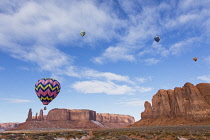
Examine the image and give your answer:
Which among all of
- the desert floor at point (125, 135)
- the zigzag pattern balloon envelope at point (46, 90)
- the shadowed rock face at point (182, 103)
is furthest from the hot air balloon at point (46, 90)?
the shadowed rock face at point (182, 103)

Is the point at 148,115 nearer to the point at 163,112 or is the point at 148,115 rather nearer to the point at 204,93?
the point at 163,112

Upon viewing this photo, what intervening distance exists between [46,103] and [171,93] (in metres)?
99.5

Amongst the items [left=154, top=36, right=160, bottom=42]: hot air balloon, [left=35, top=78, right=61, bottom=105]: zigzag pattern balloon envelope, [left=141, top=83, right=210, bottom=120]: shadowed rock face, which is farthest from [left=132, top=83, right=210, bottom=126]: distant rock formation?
[left=35, top=78, right=61, bottom=105]: zigzag pattern balloon envelope

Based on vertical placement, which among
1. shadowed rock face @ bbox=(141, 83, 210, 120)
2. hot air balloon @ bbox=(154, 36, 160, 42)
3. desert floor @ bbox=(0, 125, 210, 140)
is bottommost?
desert floor @ bbox=(0, 125, 210, 140)

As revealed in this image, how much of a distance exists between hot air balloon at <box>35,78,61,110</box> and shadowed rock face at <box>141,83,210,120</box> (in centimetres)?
7777

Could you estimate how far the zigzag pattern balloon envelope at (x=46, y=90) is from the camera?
144ft

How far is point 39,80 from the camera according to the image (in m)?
46.0

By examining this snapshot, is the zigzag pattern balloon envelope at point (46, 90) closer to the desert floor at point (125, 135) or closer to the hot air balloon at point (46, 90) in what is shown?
the hot air balloon at point (46, 90)

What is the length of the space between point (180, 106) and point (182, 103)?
88.2 inches

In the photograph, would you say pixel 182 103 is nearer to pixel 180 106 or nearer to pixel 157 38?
pixel 180 106

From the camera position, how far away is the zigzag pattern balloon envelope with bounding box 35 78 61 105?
43.7 meters

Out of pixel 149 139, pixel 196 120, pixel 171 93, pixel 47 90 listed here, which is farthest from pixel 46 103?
pixel 171 93

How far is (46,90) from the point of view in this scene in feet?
143

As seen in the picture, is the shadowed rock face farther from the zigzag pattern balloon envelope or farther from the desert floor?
the zigzag pattern balloon envelope
